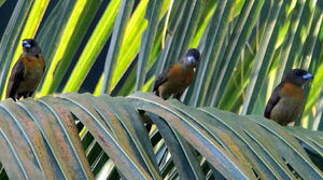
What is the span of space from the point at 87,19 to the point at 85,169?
2070 millimetres

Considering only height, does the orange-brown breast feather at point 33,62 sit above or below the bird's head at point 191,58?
below

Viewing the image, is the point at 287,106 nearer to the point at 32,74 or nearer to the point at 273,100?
the point at 273,100

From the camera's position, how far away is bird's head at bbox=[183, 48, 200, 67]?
519 cm

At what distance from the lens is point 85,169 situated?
1.95 meters

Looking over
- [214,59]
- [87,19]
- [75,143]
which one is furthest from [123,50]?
[75,143]

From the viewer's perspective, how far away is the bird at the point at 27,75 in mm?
5945

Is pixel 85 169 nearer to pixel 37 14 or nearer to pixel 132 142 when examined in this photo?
pixel 132 142

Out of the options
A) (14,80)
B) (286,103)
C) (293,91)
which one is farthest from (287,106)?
(14,80)

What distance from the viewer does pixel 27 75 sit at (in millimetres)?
5934

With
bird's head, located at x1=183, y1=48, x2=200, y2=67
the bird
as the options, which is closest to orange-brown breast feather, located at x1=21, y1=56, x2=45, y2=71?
the bird

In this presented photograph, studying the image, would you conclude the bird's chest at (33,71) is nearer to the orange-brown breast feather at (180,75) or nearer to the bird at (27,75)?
the bird at (27,75)

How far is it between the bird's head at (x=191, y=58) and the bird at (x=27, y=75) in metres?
0.92

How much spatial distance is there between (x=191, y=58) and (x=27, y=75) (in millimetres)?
1107

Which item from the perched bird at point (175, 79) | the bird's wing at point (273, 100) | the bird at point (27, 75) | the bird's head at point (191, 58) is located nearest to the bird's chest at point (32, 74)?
the bird at point (27, 75)
